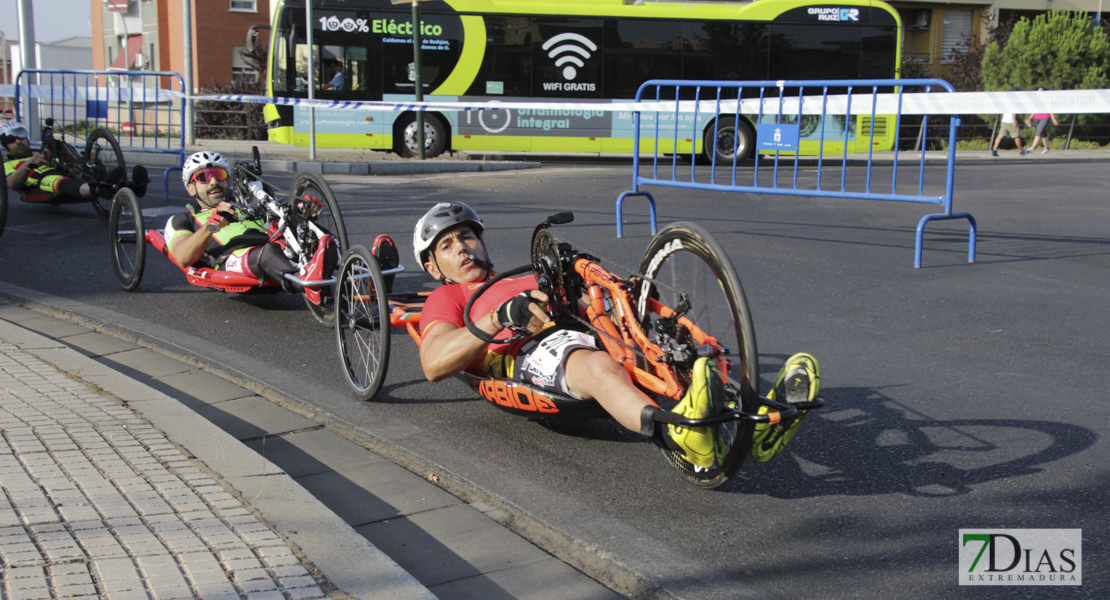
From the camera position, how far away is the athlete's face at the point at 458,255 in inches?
187

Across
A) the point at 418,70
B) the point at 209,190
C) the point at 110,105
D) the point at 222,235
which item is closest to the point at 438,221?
the point at 222,235

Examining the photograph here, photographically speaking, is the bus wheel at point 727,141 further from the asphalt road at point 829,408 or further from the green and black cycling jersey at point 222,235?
the green and black cycling jersey at point 222,235

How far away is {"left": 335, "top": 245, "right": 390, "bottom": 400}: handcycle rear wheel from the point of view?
5.18m

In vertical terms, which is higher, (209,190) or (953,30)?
(953,30)

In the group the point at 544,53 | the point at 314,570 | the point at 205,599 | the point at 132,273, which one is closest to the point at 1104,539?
the point at 314,570

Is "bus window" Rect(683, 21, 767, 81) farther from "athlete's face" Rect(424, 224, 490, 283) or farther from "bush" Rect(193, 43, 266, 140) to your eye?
"athlete's face" Rect(424, 224, 490, 283)

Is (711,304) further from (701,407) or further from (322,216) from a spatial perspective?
(322,216)

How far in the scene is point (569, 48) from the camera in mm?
22609

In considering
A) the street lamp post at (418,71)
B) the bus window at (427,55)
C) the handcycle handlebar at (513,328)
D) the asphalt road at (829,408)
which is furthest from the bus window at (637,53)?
the handcycle handlebar at (513,328)

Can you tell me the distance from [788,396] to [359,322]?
2.57m

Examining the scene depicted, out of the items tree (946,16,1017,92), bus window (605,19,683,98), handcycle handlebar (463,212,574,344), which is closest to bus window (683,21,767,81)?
bus window (605,19,683,98)

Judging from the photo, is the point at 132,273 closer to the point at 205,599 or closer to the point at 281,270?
the point at 281,270

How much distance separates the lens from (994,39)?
126ft

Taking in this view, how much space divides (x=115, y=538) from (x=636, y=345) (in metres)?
1.90
